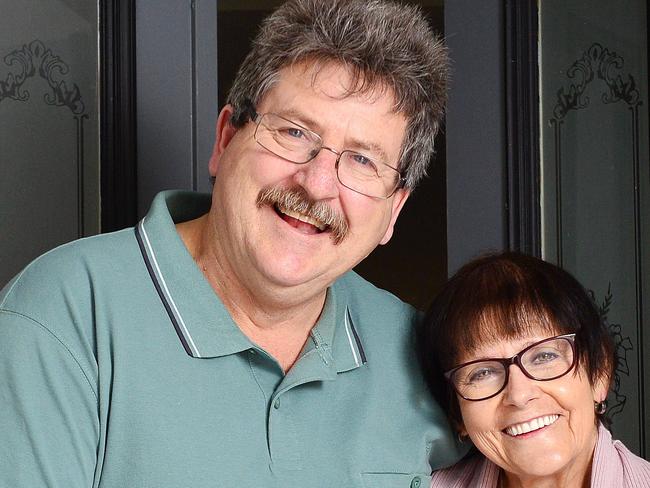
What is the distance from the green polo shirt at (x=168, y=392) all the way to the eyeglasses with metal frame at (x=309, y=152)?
236mm

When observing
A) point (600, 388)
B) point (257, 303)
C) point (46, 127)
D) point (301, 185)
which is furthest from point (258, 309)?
point (46, 127)

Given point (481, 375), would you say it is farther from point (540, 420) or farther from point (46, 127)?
point (46, 127)

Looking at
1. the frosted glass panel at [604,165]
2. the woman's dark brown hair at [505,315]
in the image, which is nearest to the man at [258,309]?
the woman's dark brown hair at [505,315]

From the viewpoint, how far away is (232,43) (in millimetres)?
3211

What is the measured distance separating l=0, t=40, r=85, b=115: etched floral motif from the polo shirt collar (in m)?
0.73

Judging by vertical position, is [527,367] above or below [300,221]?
below

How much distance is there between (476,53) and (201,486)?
4.79 feet

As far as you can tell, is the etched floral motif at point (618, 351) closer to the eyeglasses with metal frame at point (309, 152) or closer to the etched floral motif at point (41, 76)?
the eyeglasses with metal frame at point (309, 152)

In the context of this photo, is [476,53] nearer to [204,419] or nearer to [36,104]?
[36,104]

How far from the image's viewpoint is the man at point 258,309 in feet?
4.87

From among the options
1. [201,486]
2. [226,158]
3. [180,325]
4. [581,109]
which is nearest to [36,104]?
[226,158]

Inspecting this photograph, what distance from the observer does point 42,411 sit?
4.71 feet

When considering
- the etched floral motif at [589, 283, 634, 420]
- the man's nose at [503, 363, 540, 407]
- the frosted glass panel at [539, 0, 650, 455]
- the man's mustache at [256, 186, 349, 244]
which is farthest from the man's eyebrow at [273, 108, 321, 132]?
the etched floral motif at [589, 283, 634, 420]

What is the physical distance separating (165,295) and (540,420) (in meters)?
0.68
